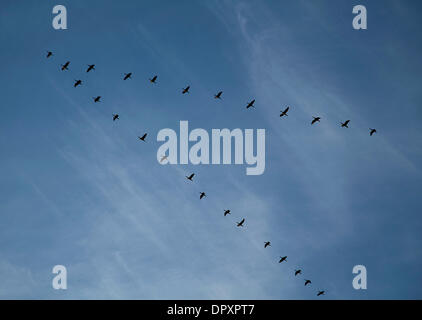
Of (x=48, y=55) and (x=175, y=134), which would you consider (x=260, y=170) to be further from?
(x=48, y=55)

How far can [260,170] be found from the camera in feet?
336
